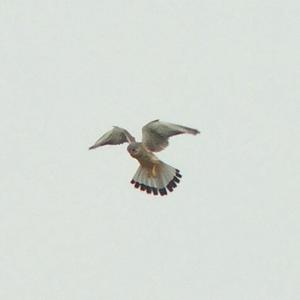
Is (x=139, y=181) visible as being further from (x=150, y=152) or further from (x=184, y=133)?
(x=184, y=133)

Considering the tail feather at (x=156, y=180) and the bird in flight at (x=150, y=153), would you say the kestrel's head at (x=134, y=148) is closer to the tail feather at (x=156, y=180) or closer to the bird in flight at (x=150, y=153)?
the bird in flight at (x=150, y=153)

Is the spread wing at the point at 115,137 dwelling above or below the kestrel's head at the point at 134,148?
above

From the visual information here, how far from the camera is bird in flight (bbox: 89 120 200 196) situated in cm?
1477

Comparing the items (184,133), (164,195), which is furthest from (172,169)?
(184,133)

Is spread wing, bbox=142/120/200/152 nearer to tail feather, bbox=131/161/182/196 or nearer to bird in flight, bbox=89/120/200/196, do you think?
bird in flight, bbox=89/120/200/196

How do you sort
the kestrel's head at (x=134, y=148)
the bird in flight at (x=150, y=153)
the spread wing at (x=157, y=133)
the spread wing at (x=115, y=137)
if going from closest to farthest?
the spread wing at (x=157, y=133)
the bird in flight at (x=150, y=153)
the kestrel's head at (x=134, y=148)
the spread wing at (x=115, y=137)

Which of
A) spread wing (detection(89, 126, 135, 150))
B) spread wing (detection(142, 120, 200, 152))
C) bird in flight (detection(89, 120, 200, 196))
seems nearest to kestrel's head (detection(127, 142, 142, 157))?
bird in flight (detection(89, 120, 200, 196))

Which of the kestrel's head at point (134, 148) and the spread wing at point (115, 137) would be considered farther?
the spread wing at point (115, 137)

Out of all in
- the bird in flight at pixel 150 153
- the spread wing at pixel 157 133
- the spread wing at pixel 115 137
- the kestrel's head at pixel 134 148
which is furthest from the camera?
the spread wing at pixel 115 137

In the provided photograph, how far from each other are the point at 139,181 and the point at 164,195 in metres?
0.39

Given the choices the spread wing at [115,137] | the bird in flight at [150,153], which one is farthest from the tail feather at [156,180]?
the spread wing at [115,137]

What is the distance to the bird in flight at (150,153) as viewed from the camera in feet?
48.5

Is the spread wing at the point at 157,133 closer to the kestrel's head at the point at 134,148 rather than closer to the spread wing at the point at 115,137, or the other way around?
the kestrel's head at the point at 134,148

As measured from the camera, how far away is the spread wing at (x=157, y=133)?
1460 cm
